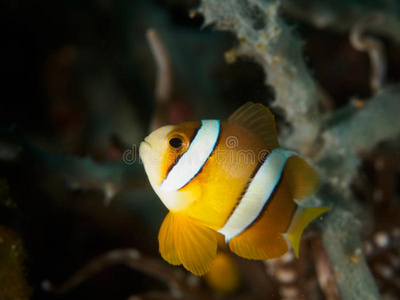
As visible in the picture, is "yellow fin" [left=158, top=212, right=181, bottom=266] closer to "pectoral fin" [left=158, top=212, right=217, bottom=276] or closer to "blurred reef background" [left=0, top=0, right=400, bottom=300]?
"pectoral fin" [left=158, top=212, right=217, bottom=276]

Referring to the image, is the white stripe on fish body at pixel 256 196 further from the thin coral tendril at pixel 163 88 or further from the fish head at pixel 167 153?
the thin coral tendril at pixel 163 88

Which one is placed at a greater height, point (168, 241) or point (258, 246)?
point (258, 246)

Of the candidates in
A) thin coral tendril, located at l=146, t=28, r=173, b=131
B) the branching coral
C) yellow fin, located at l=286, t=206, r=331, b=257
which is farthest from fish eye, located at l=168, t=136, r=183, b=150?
thin coral tendril, located at l=146, t=28, r=173, b=131

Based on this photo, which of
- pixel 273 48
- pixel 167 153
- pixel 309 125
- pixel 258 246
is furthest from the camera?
pixel 309 125

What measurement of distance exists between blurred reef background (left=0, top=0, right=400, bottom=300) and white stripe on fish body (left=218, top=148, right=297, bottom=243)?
0.38 meters

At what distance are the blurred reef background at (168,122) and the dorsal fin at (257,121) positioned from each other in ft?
0.86

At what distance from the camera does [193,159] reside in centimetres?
105

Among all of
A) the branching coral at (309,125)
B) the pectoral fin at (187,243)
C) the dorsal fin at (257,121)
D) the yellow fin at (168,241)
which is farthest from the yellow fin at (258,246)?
the branching coral at (309,125)

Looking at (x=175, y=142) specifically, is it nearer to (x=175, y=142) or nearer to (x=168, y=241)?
(x=175, y=142)

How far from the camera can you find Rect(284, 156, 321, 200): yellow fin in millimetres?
1188

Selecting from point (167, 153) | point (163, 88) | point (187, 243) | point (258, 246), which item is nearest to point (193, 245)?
point (187, 243)

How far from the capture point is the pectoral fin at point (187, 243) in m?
1.10

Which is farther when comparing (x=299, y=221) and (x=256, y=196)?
(x=299, y=221)

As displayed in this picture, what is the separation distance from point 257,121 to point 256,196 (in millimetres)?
265
